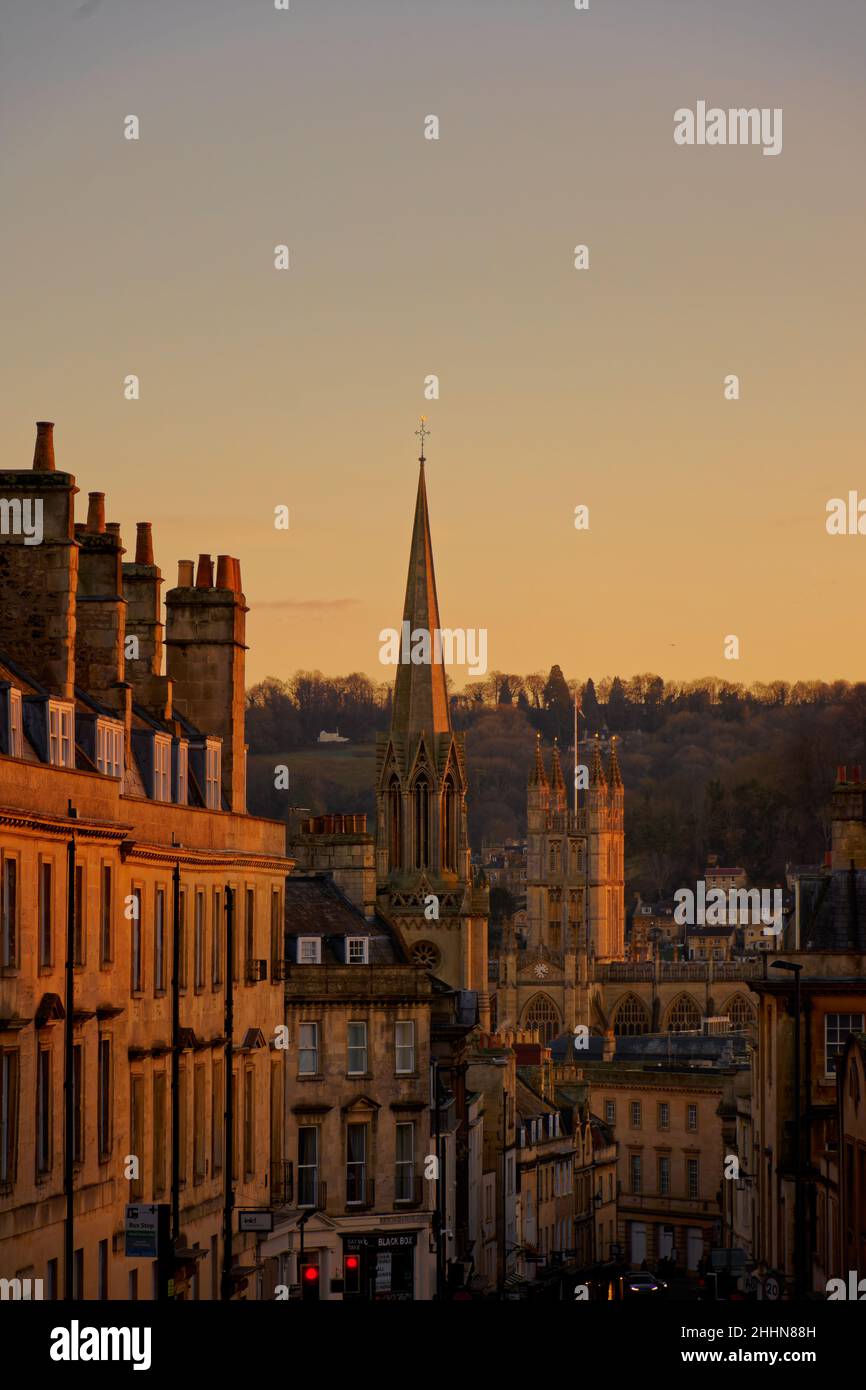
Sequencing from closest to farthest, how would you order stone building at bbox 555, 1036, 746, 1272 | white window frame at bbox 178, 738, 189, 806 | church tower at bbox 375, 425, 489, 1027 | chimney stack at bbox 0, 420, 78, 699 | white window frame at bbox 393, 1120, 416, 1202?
chimney stack at bbox 0, 420, 78, 699
white window frame at bbox 178, 738, 189, 806
white window frame at bbox 393, 1120, 416, 1202
stone building at bbox 555, 1036, 746, 1272
church tower at bbox 375, 425, 489, 1027

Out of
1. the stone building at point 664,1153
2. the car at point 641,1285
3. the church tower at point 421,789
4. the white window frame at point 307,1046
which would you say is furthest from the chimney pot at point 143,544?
the church tower at point 421,789

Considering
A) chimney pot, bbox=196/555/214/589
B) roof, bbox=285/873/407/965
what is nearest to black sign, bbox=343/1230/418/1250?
roof, bbox=285/873/407/965

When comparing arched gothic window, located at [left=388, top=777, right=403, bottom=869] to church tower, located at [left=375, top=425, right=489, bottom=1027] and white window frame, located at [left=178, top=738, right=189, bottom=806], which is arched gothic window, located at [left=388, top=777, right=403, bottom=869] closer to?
church tower, located at [left=375, top=425, right=489, bottom=1027]

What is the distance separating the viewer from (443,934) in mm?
138250

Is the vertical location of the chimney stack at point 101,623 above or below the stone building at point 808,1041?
above

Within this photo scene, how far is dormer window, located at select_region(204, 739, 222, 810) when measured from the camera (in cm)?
5459

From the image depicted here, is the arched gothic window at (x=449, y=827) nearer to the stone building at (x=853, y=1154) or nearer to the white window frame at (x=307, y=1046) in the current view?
the white window frame at (x=307, y=1046)

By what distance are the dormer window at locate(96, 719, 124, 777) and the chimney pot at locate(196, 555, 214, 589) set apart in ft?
35.1

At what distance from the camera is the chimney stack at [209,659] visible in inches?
2254

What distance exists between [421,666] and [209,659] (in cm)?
8585

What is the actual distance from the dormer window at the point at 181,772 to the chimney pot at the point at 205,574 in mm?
5312

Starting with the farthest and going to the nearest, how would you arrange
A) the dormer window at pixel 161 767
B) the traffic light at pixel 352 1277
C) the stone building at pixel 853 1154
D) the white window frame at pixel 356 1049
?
the white window frame at pixel 356 1049, the traffic light at pixel 352 1277, the dormer window at pixel 161 767, the stone building at pixel 853 1154
